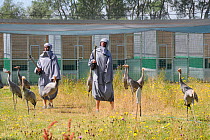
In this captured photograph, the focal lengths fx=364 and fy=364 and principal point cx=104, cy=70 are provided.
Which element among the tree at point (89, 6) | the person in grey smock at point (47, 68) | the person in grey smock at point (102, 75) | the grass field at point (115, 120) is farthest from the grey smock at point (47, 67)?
the tree at point (89, 6)

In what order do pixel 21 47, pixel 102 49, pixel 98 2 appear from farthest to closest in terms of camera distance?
pixel 98 2
pixel 21 47
pixel 102 49

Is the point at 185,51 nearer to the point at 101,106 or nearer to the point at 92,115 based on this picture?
the point at 101,106

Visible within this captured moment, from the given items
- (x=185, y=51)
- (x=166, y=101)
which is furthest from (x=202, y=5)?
(x=166, y=101)

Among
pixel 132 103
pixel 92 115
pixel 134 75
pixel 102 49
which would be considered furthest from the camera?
pixel 134 75

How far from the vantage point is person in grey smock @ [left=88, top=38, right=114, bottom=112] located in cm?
915

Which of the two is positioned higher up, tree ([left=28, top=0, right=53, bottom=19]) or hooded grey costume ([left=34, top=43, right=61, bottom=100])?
tree ([left=28, top=0, right=53, bottom=19])

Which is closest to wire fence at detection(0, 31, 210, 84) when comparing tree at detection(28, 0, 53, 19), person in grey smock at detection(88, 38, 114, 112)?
person in grey smock at detection(88, 38, 114, 112)

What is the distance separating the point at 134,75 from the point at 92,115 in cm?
911

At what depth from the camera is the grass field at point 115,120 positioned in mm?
6234

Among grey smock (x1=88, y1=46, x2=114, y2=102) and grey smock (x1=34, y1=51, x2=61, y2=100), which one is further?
grey smock (x1=34, y1=51, x2=61, y2=100)

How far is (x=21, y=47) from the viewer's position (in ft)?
66.8

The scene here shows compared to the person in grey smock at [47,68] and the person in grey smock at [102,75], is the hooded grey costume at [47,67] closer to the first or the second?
the person in grey smock at [47,68]

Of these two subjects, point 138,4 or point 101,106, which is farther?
point 138,4

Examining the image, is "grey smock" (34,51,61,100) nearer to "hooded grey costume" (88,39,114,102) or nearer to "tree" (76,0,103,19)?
"hooded grey costume" (88,39,114,102)
